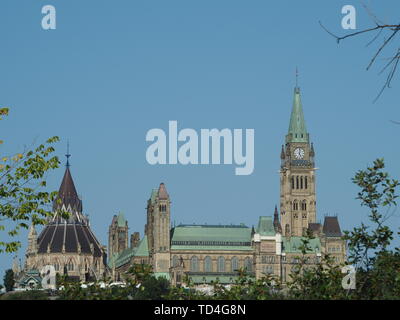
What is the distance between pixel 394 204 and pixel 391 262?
1.72 meters

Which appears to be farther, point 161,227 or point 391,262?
point 161,227

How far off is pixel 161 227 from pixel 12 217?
17320cm

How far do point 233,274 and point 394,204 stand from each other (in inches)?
6747

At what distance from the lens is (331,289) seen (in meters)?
26.3
